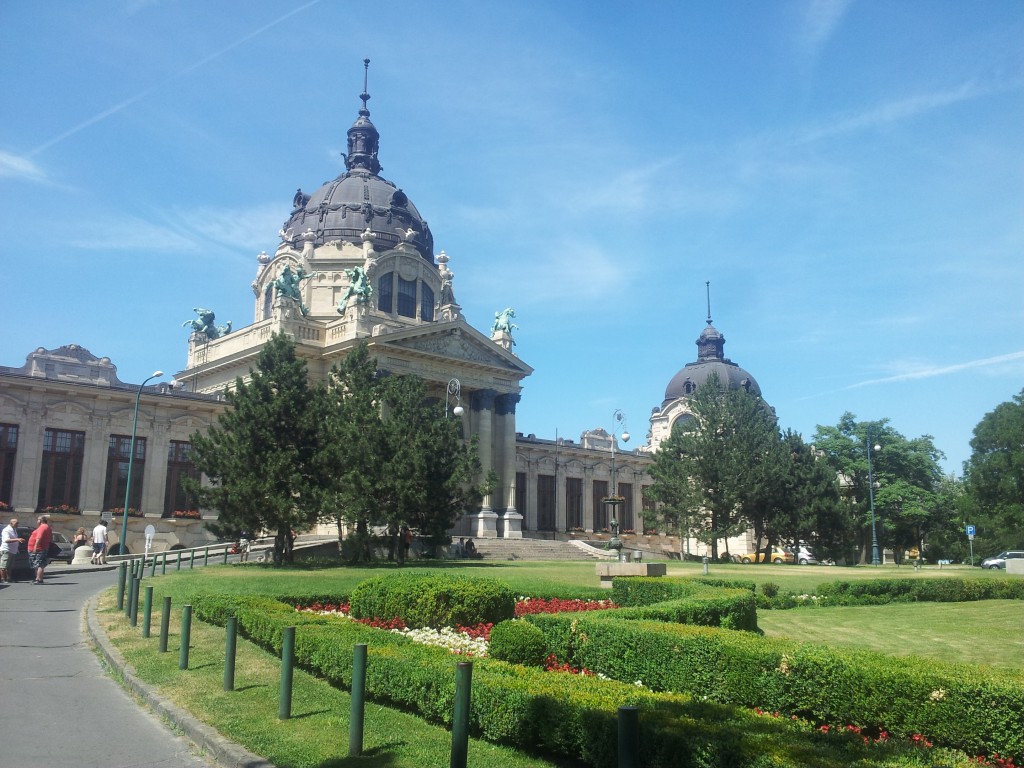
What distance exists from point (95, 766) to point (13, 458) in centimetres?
4532

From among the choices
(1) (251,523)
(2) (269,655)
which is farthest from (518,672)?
(1) (251,523)

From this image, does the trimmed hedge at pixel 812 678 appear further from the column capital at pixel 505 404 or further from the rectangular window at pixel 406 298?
the rectangular window at pixel 406 298

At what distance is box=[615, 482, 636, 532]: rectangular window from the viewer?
7894 cm

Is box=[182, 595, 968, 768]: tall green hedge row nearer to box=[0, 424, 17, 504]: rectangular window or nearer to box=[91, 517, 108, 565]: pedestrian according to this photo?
box=[91, 517, 108, 565]: pedestrian

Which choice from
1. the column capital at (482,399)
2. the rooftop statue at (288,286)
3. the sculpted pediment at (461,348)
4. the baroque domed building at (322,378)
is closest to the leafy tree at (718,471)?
the baroque domed building at (322,378)

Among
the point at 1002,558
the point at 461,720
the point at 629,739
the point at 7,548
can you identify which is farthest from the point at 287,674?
the point at 1002,558

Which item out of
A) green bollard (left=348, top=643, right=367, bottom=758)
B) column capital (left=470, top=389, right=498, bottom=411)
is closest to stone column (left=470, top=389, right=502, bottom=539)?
column capital (left=470, top=389, right=498, bottom=411)

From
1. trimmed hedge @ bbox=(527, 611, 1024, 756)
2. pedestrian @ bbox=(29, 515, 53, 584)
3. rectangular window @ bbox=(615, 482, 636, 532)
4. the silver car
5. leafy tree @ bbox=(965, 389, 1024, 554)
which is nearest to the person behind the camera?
trimmed hedge @ bbox=(527, 611, 1024, 756)

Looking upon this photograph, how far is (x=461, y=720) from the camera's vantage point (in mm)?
6766

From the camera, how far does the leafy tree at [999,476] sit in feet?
211

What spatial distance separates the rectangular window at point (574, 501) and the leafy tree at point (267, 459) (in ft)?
136

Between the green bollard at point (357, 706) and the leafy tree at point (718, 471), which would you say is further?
the leafy tree at point (718, 471)

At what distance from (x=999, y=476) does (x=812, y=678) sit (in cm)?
6586

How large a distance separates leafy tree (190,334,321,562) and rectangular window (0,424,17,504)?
57.4 ft
